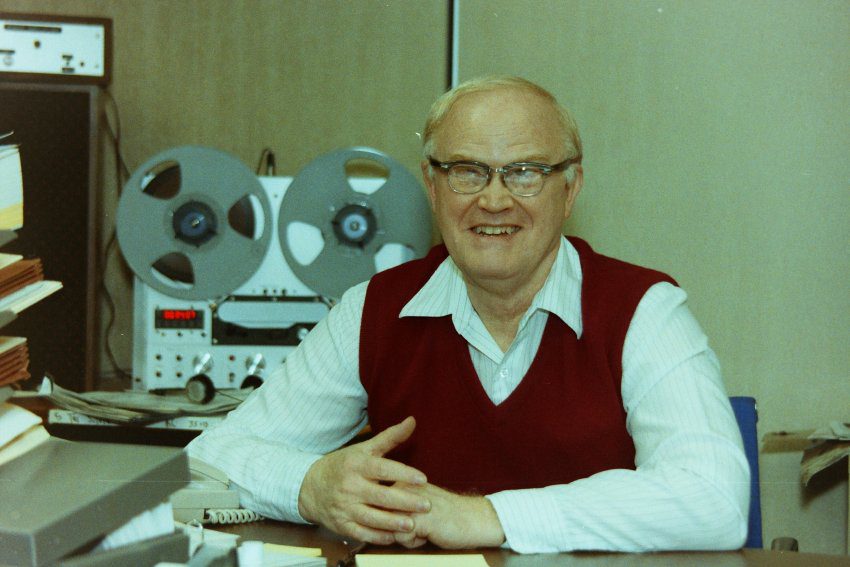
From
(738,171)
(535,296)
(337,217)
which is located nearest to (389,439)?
(535,296)

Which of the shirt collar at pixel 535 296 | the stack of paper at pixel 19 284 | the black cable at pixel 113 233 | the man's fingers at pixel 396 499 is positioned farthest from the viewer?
the black cable at pixel 113 233

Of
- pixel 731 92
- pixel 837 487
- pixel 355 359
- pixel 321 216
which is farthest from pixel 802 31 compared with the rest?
pixel 355 359

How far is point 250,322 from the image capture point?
220 cm

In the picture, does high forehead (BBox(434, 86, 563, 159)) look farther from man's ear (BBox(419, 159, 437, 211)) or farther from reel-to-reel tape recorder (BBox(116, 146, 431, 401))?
reel-to-reel tape recorder (BBox(116, 146, 431, 401))

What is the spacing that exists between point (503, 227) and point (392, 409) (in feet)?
1.12

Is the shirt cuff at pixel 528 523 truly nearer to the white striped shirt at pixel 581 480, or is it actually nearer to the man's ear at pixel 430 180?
the white striped shirt at pixel 581 480

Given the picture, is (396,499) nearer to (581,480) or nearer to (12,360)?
(581,480)

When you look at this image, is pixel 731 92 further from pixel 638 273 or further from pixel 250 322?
pixel 250 322

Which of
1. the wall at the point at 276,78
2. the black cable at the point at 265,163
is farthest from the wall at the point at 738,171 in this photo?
the black cable at the point at 265,163

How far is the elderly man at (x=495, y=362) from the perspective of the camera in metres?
1.26

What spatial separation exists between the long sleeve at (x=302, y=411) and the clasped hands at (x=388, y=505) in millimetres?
102

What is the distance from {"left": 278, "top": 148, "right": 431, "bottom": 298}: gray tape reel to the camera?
85.0 inches

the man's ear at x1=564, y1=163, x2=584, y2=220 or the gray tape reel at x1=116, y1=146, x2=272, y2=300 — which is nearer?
the man's ear at x1=564, y1=163, x2=584, y2=220

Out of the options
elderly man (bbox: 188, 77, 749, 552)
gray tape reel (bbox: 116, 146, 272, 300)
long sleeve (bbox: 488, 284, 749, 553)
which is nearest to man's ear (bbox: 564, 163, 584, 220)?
elderly man (bbox: 188, 77, 749, 552)
